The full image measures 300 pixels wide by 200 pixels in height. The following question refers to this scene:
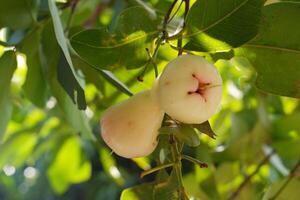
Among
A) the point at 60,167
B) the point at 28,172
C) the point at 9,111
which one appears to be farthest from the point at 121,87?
the point at 28,172

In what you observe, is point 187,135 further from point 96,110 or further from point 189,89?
point 96,110

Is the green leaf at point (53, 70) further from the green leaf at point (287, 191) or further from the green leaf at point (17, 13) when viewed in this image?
the green leaf at point (287, 191)

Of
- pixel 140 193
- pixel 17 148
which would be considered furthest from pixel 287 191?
pixel 17 148

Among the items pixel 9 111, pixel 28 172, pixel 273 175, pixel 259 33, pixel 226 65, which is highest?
pixel 259 33

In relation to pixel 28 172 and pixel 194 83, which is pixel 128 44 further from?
pixel 28 172

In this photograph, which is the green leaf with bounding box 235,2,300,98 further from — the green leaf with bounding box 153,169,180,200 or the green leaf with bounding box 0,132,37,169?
the green leaf with bounding box 0,132,37,169

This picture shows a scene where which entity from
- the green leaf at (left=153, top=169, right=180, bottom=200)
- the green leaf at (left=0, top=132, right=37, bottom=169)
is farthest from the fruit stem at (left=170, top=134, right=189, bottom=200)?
the green leaf at (left=0, top=132, right=37, bottom=169)
